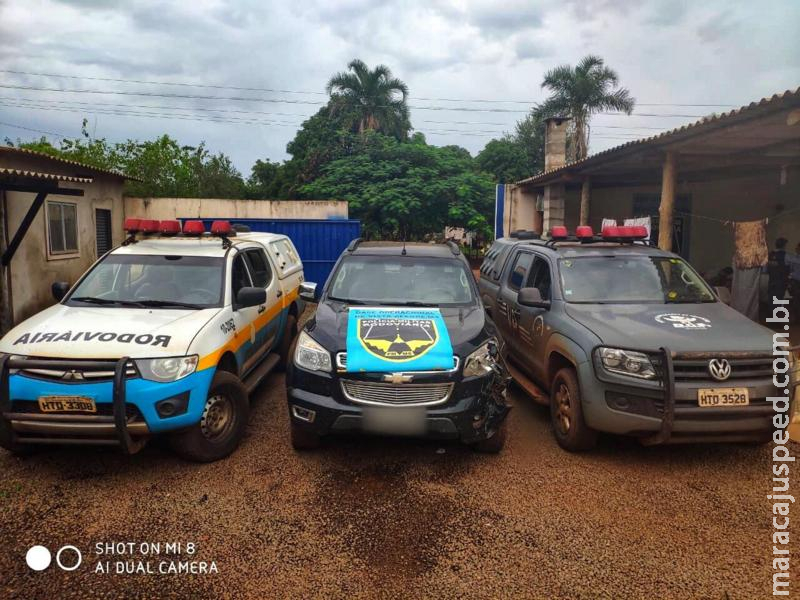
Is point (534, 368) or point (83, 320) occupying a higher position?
point (83, 320)

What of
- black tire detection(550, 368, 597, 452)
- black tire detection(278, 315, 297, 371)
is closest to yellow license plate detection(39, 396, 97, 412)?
black tire detection(278, 315, 297, 371)

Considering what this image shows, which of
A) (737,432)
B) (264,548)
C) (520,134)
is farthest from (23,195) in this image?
(520,134)

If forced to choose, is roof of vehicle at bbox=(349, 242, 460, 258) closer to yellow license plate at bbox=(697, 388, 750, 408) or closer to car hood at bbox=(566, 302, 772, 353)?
car hood at bbox=(566, 302, 772, 353)

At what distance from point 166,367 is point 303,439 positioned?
1.20 m

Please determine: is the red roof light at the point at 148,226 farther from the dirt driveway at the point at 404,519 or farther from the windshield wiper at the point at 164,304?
the dirt driveway at the point at 404,519

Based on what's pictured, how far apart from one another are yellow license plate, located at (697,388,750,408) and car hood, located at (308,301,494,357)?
161 cm

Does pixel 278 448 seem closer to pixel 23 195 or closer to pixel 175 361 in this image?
pixel 175 361

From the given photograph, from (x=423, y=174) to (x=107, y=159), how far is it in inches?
490

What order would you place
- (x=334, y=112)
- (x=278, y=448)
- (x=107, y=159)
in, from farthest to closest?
1. (x=334, y=112)
2. (x=107, y=159)
3. (x=278, y=448)

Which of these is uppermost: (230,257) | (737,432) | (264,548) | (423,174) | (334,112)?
(334,112)

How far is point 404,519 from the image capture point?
3498mm

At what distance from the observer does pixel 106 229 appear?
13055 millimetres

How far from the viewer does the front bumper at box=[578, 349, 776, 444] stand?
3965mm

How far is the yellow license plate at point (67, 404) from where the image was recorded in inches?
147
